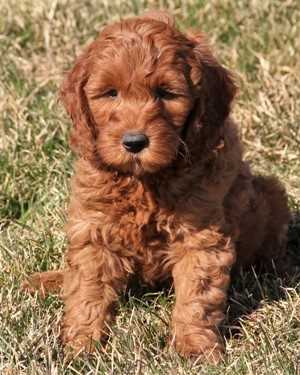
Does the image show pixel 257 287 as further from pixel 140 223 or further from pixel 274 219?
pixel 140 223

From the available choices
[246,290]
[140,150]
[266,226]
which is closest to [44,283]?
[246,290]

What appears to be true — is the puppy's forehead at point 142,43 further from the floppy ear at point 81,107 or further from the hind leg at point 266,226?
the hind leg at point 266,226

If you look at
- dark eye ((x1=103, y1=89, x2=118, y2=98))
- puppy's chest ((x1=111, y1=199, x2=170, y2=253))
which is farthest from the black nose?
puppy's chest ((x1=111, y1=199, x2=170, y2=253))

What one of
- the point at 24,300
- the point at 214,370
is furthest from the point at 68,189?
the point at 214,370

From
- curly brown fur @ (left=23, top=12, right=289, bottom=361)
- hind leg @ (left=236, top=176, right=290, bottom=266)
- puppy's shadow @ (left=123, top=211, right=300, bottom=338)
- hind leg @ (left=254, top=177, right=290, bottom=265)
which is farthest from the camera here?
hind leg @ (left=254, top=177, right=290, bottom=265)

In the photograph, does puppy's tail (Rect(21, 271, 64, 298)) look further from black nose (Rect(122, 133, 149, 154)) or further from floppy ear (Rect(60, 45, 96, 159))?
black nose (Rect(122, 133, 149, 154))

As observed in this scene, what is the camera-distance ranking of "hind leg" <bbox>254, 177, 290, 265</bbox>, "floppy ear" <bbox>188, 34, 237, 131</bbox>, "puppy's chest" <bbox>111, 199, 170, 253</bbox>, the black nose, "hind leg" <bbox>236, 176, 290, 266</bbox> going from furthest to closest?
"hind leg" <bbox>254, 177, 290, 265</bbox> < "hind leg" <bbox>236, 176, 290, 266</bbox> < "puppy's chest" <bbox>111, 199, 170, 253</bbox> < "floppy ear" <bbox>188, 34, 237, 131</bbox> < the black nose

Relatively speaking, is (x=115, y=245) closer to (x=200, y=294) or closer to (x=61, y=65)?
(x=200, y=294)
